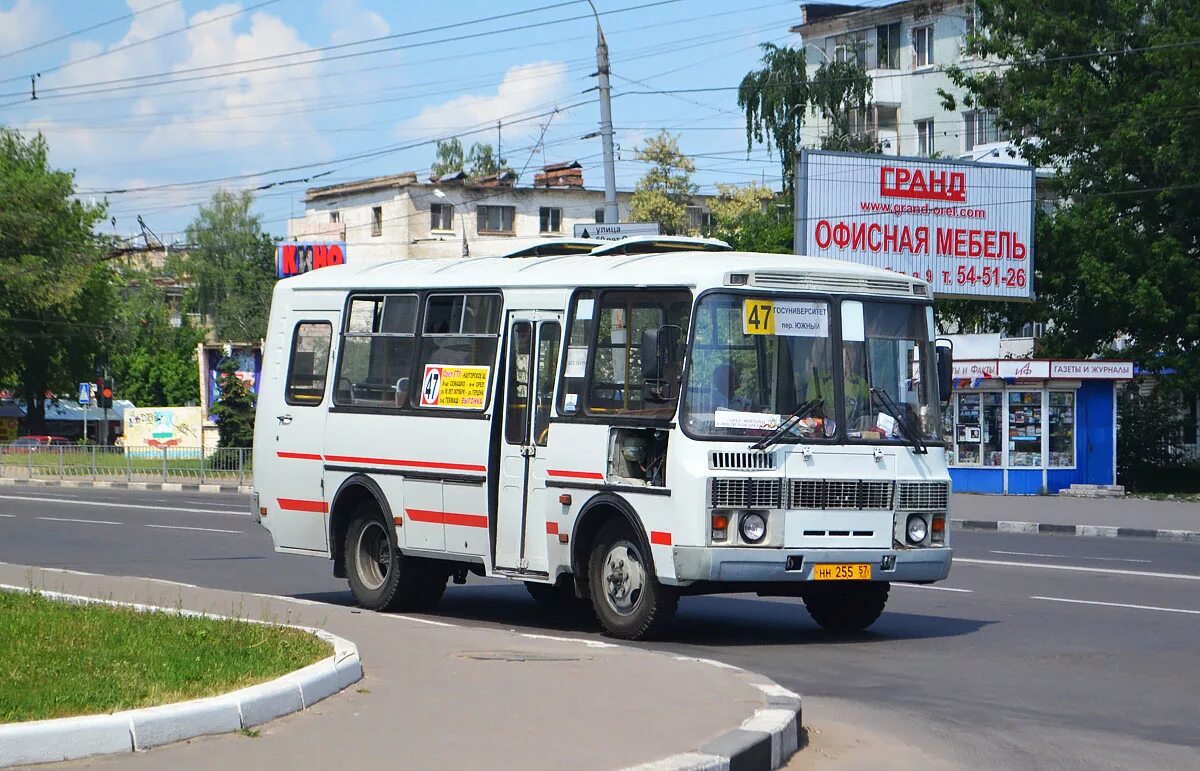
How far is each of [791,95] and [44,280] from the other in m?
34.3

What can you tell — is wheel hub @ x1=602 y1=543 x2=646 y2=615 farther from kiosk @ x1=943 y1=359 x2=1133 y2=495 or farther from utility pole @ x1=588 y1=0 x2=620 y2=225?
kiosk @ x1=943 y1=359 x2=1133 y2=495

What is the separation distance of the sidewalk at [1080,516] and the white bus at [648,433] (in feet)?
49.7

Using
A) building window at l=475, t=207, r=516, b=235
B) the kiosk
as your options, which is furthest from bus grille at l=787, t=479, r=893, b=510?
building window at l=475, t=207, r=516, b=235

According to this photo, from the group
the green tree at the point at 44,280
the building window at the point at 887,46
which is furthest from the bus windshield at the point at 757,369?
the green tree at the point at 44,280

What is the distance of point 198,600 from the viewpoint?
13.2 meters

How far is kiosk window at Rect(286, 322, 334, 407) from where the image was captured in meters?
15.6

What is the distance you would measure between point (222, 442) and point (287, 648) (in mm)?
44008

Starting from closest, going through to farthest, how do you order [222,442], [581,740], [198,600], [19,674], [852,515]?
[581,740]
[19,674]
[852,515]
[198,600]
[222,442]

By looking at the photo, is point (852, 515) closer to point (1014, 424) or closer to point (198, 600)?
point (198, 600)

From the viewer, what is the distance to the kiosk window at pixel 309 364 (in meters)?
15.6

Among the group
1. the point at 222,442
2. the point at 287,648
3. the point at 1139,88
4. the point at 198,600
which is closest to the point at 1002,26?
the point at 1139,88

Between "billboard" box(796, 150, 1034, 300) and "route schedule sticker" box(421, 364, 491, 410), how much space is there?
25931mm

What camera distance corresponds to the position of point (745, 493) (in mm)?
11930

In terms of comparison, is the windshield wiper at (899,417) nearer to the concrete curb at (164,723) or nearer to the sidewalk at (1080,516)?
the concrete curb at (164,723)
